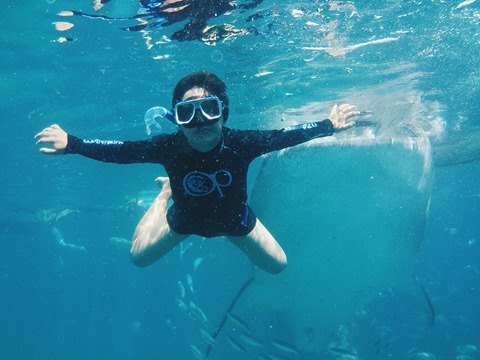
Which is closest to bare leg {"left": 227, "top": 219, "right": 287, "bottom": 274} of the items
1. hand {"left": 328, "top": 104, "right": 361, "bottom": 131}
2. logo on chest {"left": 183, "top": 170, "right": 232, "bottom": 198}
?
logo on chest {"left": 183, "top": 170, "right": 232, "bottom": 198}

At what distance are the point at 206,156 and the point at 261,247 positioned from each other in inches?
84.9

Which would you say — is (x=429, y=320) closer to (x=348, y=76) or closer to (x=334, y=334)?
(x=334, y=334)

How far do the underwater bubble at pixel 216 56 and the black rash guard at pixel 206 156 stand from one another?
21.7 feet

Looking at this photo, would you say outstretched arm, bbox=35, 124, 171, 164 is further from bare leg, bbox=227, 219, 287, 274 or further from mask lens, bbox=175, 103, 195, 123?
bare leg, bbox=227, 219, 287, 274

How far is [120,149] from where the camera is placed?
4.80m

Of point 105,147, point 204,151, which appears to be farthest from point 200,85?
point 105,147

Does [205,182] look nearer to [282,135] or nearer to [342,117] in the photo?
[282,135]

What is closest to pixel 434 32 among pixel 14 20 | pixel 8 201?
pixel 14 20

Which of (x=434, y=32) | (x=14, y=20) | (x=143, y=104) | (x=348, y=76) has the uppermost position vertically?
(x=14, y=20)

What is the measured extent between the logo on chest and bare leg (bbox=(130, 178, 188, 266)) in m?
1.19

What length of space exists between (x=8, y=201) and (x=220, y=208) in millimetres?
29771

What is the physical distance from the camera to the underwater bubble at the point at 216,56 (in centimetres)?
1079

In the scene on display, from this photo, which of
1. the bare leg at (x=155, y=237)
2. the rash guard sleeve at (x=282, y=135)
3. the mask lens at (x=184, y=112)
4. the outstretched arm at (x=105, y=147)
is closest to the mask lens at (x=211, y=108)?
the mask lens at (x=184, y=112)

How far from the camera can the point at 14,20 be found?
340 inches
